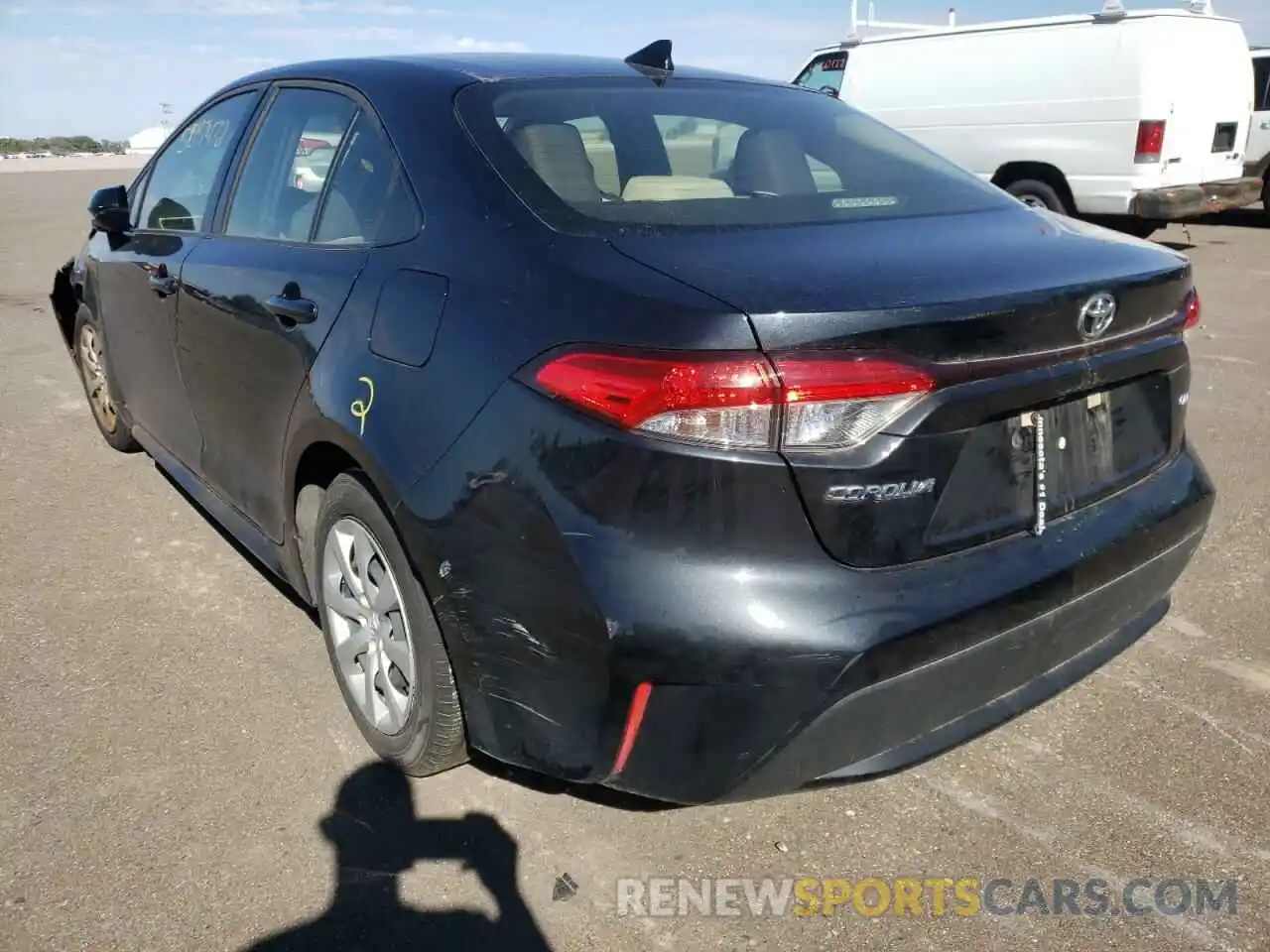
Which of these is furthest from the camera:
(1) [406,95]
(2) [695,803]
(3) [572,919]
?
(1) [406,95]

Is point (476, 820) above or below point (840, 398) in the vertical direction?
below

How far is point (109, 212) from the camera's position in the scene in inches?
160

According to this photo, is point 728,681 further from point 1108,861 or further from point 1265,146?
point 1265,146

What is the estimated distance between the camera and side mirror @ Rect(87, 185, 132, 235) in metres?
4.06

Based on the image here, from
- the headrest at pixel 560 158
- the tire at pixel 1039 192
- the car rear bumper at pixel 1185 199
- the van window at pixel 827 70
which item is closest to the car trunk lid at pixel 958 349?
the headrest at pixel 560 158

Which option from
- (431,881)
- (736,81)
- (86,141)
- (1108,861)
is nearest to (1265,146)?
(736,81)

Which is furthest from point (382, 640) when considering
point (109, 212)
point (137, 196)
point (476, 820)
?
point (137, 196)

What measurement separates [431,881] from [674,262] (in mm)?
1386

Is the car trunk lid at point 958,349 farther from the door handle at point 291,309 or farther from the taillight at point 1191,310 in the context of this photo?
the door handle at point 291,309

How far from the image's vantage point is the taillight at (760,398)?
178 cm

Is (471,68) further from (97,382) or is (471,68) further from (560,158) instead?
(97,382)

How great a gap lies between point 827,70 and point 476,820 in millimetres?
12174

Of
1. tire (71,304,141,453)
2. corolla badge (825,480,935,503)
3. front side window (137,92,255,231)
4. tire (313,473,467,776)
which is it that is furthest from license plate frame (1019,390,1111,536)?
tire (71,304,141,453)

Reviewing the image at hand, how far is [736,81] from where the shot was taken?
3.18 m
